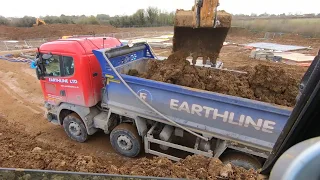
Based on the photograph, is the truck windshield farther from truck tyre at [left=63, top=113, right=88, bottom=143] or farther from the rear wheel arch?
truck tyre at [left=63, top=113, right=88, bottom=143]

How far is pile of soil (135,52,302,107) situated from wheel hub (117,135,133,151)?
159cm

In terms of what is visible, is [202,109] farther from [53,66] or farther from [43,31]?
[43,31]

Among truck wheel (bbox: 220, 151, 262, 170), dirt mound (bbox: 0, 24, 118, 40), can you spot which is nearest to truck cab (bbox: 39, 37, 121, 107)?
truck wheel (bbox: 220, 151, 262, 170)

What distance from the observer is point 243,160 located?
4543 millimetres

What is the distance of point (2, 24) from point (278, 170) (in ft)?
153

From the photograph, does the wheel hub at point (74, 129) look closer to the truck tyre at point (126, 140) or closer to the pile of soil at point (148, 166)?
the truck tyre at point (126, 140)

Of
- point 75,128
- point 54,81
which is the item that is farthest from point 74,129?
point 54,81

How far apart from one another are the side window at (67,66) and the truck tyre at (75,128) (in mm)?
1201

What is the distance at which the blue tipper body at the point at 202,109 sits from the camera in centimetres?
410

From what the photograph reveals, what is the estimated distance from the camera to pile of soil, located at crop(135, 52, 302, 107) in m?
4.79

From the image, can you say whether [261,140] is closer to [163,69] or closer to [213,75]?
[213,75]

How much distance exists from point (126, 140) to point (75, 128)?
62.9 inches

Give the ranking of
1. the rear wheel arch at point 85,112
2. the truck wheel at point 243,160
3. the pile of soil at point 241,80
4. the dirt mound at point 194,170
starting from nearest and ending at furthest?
the dirt mound at point 194,170 → the truck wheel at point 243,160 → the pile of soil at point 241,80 → the rear wheel arch at point 85,112

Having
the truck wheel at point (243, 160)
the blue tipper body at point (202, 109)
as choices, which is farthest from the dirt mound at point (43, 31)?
the truck wheel at point (243, 160)
